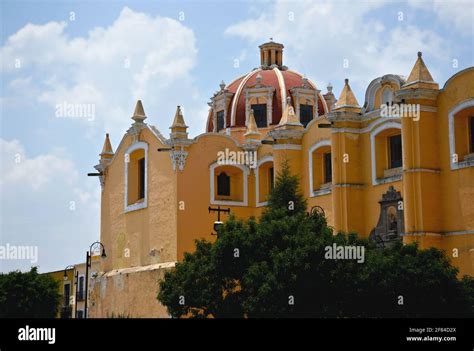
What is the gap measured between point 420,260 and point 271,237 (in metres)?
3.96

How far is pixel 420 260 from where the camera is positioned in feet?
71.1

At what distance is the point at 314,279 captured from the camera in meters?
21.0

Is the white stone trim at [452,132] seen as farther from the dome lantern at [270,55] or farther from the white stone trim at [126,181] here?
the dome lantern at [270,55]

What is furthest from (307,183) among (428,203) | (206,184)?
(428,203)

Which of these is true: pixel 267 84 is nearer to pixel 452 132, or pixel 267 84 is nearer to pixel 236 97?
pixel 236 97

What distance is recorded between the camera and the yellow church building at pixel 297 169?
2488 cm

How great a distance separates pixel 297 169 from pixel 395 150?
4.32 meters

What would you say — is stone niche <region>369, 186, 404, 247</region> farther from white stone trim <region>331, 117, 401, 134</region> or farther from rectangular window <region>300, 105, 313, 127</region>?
rectangular window <region>300, 105, 313, 127</region>

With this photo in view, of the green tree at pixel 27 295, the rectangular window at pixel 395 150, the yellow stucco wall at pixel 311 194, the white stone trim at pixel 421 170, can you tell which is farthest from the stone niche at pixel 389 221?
the green tree at pixel 27 295

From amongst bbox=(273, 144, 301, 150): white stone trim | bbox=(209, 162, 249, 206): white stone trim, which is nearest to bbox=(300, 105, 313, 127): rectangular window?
bbox=(209, 162, 249, 206): white stone trim

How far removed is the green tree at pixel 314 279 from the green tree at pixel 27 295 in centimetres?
1956

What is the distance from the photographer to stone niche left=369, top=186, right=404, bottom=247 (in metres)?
26.2

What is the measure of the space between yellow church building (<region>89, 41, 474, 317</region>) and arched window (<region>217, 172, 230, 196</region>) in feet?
0.17

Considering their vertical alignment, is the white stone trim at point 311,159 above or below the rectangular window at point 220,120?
below
